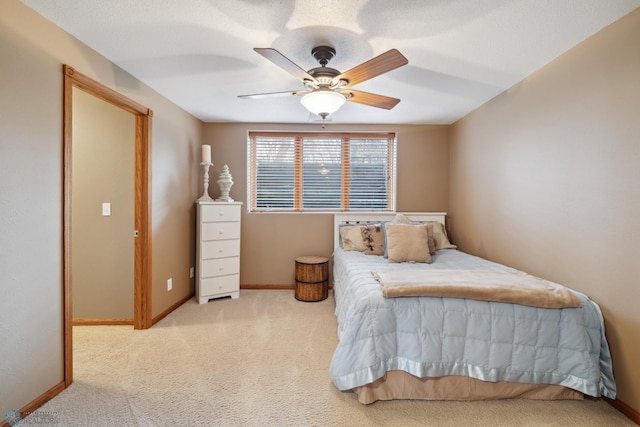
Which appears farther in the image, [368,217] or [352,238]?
[368,217]

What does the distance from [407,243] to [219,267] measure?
2.21 metres

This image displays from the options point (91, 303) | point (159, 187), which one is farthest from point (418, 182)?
point (91, 303)

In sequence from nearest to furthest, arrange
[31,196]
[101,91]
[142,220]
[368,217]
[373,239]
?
[31,196] → [101,91] → [142,220] → [373,239] → [368,217]

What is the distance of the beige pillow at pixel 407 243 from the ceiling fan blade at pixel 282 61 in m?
1.73

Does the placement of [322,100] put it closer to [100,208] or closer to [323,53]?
[323,53]

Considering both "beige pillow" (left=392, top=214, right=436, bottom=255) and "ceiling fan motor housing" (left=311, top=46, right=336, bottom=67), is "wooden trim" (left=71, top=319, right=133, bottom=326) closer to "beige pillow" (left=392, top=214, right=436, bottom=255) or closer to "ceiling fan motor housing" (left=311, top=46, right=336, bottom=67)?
"ceiling fan motor housing" (left=311, top=46, right=336, bottom=67)

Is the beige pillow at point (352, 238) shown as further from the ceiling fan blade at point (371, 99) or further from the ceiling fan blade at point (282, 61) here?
the ceiling fan blade at point (282, 61)

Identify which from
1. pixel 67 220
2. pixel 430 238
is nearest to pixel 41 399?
pixel 67 220

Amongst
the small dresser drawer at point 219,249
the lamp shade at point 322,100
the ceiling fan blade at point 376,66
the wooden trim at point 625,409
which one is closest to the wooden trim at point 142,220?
the small dresser drawer at point 219,249

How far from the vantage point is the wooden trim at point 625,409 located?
1.59 m

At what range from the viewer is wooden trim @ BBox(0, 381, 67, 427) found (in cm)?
157

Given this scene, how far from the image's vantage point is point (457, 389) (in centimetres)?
173

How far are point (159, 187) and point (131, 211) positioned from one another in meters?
0.34

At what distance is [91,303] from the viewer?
280cm
